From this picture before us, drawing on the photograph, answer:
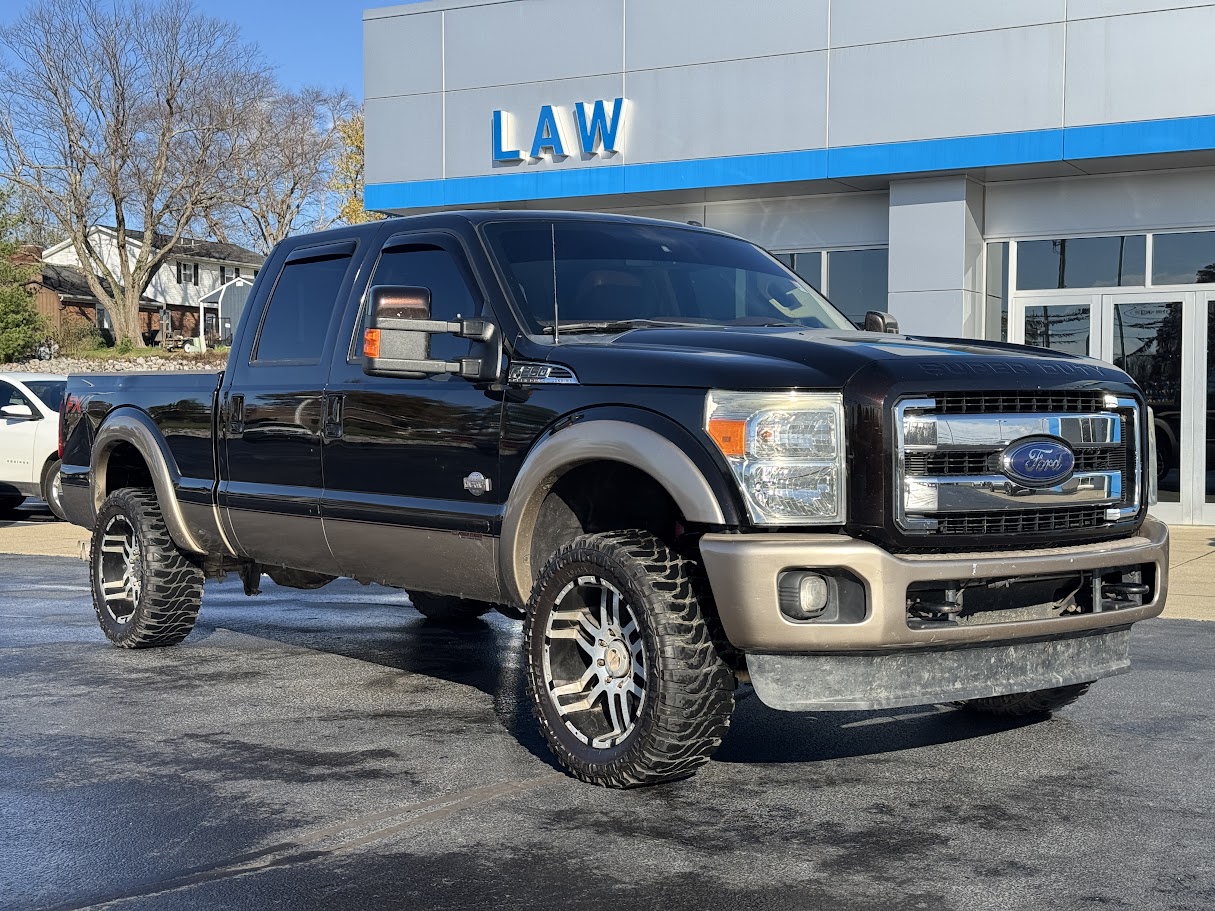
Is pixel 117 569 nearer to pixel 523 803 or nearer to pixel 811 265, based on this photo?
pixel 523 803

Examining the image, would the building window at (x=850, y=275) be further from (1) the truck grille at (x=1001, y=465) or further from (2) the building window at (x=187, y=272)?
(2) the building window at (x=187, y=272)

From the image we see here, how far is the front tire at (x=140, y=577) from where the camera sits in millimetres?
8062

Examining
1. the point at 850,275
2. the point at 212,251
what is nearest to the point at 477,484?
the point at 850,275

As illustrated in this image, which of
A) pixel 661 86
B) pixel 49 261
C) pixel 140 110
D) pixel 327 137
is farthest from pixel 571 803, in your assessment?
pixel 49 261

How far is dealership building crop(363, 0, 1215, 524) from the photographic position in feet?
52.6

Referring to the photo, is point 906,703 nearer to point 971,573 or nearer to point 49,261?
point 971,573

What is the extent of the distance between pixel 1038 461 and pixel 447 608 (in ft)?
15.7

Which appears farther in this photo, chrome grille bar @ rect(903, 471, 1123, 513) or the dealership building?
the dealership building

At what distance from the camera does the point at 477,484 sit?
234 inches

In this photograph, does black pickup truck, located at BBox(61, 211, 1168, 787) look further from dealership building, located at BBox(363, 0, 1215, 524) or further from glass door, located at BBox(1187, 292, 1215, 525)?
glass door, located at BBox(1187, 292, 1215, 525)

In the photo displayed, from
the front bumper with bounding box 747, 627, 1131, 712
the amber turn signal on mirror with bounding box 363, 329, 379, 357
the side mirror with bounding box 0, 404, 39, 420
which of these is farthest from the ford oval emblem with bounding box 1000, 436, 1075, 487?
the side mirror with bounding box 0, 404, 39, 420

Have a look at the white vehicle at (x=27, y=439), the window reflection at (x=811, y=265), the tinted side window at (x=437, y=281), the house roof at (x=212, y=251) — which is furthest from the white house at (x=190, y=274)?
the tinted side window at (x=437, y=281)

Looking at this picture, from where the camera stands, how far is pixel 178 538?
25.9 ft

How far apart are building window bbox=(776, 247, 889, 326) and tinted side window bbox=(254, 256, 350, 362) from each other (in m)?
11.6
